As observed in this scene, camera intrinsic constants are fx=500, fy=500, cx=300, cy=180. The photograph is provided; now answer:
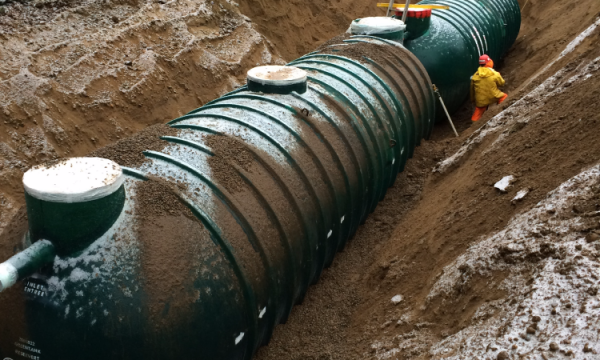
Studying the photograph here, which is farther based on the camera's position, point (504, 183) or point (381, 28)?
point (381, 28)

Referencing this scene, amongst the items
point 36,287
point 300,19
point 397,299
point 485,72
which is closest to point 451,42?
point 485,72

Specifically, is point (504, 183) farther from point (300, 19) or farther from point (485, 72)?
point (300, 19)

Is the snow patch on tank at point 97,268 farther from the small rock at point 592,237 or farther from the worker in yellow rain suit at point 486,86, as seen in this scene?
the worker in yellow rain suit at point 486,86

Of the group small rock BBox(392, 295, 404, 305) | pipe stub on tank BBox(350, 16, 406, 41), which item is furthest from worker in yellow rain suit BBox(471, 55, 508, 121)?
small rock BBox(392, 295, 404, 305)

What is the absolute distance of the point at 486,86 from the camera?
26.2ft

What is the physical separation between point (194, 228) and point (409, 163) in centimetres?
408

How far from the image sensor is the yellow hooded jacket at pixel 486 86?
7.97 m

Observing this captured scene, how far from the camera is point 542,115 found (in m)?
5.00

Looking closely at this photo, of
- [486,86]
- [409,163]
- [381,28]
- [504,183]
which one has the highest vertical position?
[381,28]

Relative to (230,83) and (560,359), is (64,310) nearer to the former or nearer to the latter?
(560,359)

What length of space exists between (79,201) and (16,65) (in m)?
5.51

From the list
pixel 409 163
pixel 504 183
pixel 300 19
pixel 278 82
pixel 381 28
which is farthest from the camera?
pixel 300 19

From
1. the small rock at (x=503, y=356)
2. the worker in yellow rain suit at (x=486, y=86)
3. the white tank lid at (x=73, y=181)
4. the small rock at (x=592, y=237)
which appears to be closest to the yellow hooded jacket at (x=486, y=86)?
the worker in yellow rain suit at (x=486, y=86)

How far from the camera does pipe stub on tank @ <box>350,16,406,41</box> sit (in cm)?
678
